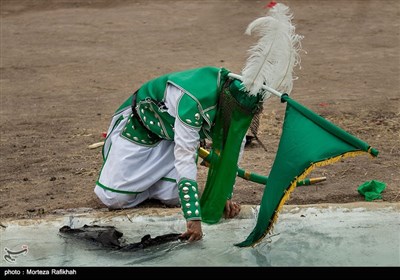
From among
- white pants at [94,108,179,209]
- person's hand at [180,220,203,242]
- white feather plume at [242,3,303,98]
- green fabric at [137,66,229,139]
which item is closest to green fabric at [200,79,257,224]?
green fabric at [137,66,229,139]

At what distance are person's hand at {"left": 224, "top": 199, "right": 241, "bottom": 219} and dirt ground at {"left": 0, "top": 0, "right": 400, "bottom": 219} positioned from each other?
525 millimetres

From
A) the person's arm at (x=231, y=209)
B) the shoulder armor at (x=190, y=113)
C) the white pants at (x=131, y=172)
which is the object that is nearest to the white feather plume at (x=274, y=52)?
the shoulder armor at (x=190, y=113)

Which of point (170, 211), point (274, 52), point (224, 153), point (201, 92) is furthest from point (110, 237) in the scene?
point (274, 52)

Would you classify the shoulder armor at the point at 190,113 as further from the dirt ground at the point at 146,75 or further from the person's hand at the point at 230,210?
the dirt ground at the point at 146,75

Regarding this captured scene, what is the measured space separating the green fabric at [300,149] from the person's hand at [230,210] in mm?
670

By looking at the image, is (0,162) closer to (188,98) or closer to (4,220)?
(4,220)

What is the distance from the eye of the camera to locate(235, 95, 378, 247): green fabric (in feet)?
12.9

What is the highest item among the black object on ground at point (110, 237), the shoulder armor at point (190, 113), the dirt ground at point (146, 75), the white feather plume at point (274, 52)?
the white feather plume at point (274, 52)

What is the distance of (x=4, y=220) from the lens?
16.4ft

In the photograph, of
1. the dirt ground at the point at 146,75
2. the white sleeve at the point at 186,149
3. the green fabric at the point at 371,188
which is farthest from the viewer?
the dirt ground at the point at 146,75

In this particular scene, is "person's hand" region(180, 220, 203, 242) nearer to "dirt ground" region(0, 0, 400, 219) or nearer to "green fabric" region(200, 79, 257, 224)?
"green fabric" region(200, 79, 257, 224)

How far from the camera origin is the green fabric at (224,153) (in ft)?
14.2

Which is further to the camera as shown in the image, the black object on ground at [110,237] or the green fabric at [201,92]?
the black object on ground at [110,237]

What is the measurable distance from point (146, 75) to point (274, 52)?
4.98 m
